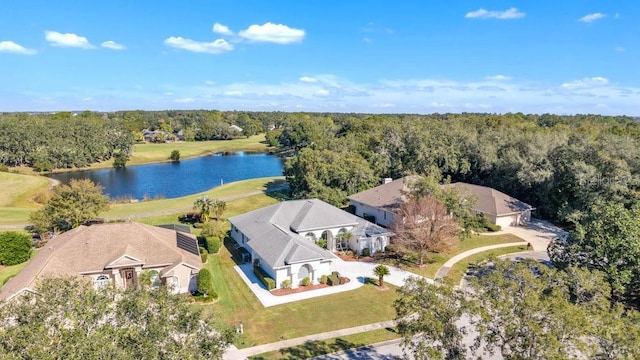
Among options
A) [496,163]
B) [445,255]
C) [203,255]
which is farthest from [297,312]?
[496,163]

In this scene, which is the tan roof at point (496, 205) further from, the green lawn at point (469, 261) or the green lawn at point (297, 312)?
the green lawn at point (297, 312)

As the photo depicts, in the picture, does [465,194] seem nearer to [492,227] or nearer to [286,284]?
[492,227]

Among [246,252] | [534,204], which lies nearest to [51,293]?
[246,252]

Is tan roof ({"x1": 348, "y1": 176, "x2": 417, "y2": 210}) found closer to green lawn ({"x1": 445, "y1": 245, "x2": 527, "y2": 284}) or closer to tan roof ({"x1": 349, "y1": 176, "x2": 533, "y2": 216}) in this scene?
tan roof ({"x1": 349, "y1": 176, "x2": 533, "y2": 216})

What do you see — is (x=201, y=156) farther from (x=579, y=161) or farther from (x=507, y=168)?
(x=579, y=161)

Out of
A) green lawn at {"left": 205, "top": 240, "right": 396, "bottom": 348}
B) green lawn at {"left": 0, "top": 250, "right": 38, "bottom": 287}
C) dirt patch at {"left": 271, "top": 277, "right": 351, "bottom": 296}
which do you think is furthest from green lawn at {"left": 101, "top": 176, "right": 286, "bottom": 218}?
dirt patch at {"left": 271, "top": 277, "right": 351, "bottom": 296}
